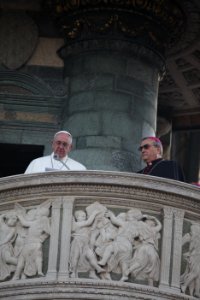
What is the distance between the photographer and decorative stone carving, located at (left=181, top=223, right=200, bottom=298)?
3081cm

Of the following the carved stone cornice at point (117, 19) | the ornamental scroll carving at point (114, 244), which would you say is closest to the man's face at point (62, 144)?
the ornamental scroll carving at point (114, 244)

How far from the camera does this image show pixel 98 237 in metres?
30.7

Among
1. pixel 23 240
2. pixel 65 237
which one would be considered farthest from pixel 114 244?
pixel 23 240

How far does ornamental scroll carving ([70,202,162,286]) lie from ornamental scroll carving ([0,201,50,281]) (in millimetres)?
508

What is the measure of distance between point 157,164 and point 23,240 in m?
2.52

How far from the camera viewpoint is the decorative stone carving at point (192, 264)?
30812 millimetres

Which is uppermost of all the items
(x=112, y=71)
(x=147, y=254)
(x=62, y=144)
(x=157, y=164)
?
(x=112, y=71)

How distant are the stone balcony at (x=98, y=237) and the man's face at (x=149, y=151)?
93cm

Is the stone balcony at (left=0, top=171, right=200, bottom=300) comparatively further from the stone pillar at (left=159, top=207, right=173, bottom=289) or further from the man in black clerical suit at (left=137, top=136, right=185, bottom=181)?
the man in black clerical suit at (left=137, top=136, right=185, bottom=181)

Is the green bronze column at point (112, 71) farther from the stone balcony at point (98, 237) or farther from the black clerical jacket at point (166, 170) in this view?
the stone balcony at point (98, 237)

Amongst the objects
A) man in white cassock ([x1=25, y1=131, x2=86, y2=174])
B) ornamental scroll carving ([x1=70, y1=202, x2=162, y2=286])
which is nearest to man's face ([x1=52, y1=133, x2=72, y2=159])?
man in white cassock ([x1=25, y1=131, x2=86, y2=174])

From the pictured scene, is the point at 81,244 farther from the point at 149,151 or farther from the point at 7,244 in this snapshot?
the point at 149,151

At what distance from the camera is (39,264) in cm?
3058

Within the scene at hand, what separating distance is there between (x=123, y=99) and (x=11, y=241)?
5.75m
